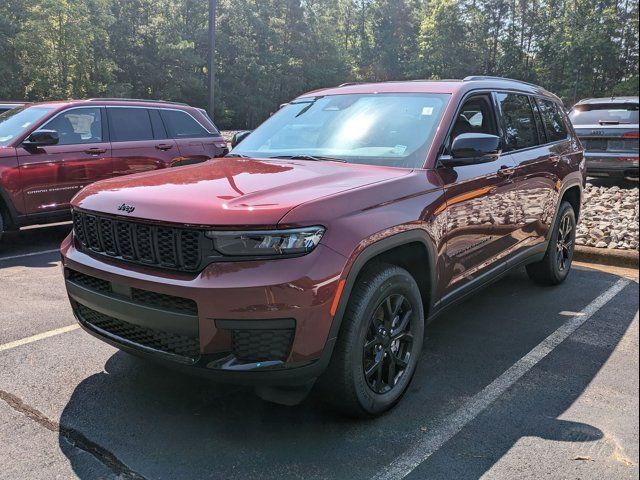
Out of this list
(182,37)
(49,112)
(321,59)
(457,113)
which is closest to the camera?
(457,113)

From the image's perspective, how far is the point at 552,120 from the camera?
5.46m

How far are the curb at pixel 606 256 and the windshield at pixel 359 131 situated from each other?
3698mm

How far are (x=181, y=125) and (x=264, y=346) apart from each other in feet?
21.7

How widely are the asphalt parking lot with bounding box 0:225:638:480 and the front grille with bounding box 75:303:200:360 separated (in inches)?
18.5

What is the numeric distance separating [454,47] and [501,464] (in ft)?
217

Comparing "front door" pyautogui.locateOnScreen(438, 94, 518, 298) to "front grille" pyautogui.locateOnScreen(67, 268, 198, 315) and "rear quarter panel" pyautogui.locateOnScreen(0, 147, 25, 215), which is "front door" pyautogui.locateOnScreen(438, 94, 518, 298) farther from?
"rear quarter panel" pyautogui.locateOnScreen(0, 147, 25, 215)

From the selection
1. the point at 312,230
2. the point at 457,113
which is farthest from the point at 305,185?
the point at 457,113

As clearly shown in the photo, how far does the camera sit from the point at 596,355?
13.1ft

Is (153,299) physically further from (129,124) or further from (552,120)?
(129,124)

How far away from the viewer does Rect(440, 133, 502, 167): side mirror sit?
11.4 ft

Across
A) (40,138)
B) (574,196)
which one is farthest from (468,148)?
(40,138)

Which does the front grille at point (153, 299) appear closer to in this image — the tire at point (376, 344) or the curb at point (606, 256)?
the tire at point (376, 344)

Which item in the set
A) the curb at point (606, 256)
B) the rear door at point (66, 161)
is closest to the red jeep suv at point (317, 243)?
the curb at point (606, 256)

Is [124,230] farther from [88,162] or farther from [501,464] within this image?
[88,162]
